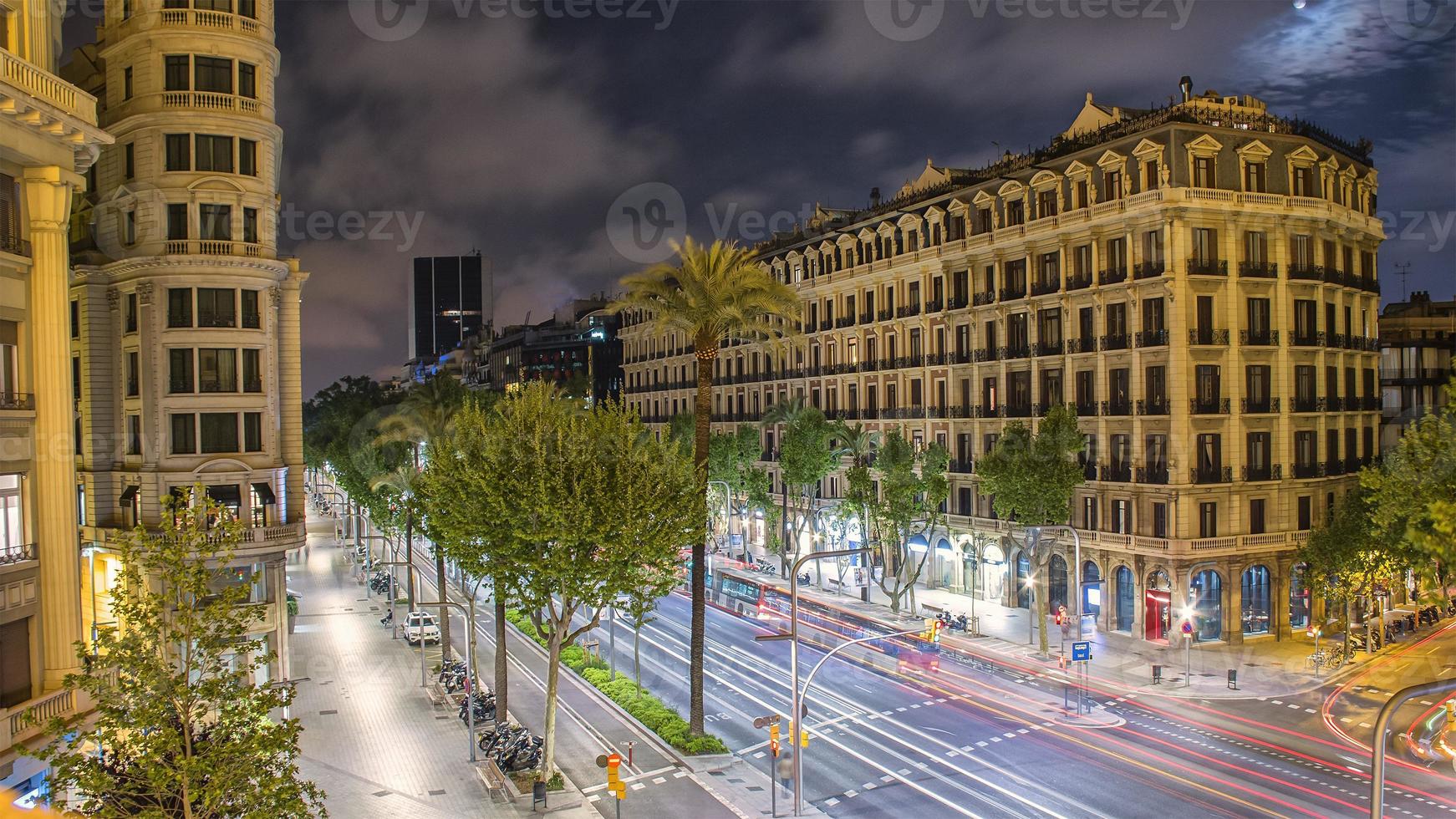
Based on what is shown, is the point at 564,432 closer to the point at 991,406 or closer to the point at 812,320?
the point at 991,406

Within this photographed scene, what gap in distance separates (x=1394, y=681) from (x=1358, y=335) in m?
21.7

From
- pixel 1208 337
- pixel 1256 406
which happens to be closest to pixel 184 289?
pixel 1208 337

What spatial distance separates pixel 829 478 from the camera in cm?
8025

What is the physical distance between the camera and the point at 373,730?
39.2 meters

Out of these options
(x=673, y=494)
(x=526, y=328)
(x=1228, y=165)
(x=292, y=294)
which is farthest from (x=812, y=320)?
(x=526, y=328)

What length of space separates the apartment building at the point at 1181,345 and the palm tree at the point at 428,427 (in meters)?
19.6

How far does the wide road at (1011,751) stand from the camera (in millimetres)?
30469

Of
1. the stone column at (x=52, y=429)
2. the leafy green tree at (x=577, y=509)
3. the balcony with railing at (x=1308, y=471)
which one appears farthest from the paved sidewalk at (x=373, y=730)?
the balcony with railing at (x=1308, y=471)

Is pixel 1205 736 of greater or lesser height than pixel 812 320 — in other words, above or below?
below

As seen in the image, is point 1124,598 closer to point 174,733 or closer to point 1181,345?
point 1181,345

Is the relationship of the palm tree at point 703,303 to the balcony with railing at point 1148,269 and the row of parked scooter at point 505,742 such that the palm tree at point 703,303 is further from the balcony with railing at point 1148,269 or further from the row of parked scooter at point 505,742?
the balcony with railing at point 1148,269

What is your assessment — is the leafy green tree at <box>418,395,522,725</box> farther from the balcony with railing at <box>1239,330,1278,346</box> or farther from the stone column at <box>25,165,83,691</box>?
the balcony with railing at <box>1239,330,1278,346</box>

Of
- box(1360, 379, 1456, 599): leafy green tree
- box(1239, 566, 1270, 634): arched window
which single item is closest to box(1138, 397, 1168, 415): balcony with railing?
box(1239, 566, 1270, 634): arched window

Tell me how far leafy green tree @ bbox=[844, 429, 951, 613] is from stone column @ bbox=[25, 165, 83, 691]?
42589 mm
